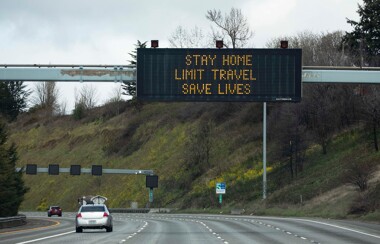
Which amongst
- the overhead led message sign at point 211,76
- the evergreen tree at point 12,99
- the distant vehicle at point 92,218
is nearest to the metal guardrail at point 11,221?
the distant vehicle at point 92,218

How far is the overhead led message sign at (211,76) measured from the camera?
37.8 m

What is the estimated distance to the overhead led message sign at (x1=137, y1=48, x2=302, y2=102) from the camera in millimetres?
37844

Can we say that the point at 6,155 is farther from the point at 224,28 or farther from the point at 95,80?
the point at 224,28

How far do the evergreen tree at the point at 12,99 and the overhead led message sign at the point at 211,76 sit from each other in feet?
399

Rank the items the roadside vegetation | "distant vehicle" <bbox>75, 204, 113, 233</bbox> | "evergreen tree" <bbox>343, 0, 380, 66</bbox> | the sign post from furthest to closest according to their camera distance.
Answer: "evergreen tree" <bbox>343, 0, 380, 66</bbox> → the sign post → the roadside vegetation → "distant vehicle" <bbox>75, 204, 113, 233</bbox>

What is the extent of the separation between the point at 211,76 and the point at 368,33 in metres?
49.4

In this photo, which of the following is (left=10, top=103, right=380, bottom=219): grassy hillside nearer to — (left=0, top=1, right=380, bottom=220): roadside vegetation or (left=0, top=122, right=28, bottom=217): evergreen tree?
(left=0, top=1, right=380, bottom=220): roadside vegetation

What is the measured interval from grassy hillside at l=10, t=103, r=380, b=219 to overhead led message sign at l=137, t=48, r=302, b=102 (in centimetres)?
1694

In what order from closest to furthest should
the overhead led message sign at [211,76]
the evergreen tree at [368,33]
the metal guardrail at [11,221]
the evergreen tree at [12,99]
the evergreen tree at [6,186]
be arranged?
the overhead led message sign at [211,76], the metal guardrail at [11,221], the evergreen tree at [6,186], the evergreen tree at [368,33], the evergreen tree at [12,99]

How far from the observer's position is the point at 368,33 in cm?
8381

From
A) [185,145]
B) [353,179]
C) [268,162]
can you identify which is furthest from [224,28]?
[353,179]

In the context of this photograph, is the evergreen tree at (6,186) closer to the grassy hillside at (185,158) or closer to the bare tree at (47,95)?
the grassy hillside at (185,158)

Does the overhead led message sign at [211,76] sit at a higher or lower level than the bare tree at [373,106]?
lower

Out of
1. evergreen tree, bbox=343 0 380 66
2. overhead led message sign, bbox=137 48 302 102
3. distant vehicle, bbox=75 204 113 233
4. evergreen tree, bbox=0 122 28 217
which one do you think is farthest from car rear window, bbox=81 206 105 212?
evergreen tree, bbox=343 0 380 66
